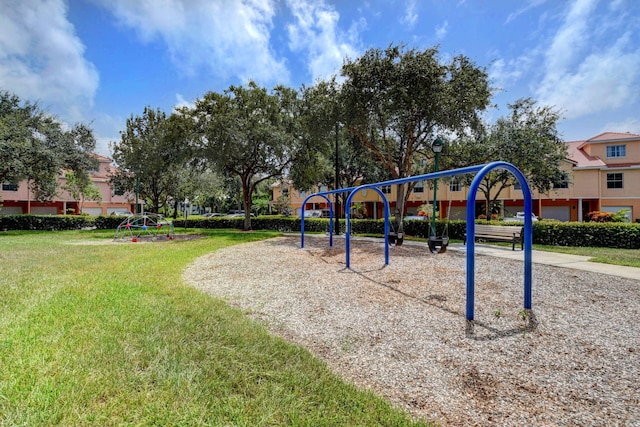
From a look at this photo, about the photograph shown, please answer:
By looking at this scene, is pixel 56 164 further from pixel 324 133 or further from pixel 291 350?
pixel 291 350

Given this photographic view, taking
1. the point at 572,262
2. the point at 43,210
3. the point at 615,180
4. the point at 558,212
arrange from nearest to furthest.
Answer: the point at 572,262 → the point at 615,180 → the point at 558,212 → the point at 43,210

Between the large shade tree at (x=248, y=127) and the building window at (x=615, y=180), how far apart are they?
2696cm

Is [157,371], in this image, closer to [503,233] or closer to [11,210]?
[503,233]

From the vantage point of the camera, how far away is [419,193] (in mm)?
32750

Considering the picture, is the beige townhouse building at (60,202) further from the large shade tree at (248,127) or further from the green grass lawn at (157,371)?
the green grass lawn at (157,371)

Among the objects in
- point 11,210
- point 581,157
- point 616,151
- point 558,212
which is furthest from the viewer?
point 11,210

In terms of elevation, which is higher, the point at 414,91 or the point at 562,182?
the point at 414,91

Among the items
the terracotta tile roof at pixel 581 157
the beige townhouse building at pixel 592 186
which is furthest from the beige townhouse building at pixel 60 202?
the terracotta tile roof at pixel 581 157

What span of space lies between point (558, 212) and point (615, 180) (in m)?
4.71

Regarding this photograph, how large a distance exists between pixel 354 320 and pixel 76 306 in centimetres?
414

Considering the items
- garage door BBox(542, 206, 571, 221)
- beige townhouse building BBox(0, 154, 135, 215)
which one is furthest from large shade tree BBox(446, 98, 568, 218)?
beige townhouse building BBox(0, 154, 135, 215)

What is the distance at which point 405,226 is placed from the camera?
1755cm

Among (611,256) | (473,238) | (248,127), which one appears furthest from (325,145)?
(473,238)

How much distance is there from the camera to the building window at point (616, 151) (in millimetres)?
28688
